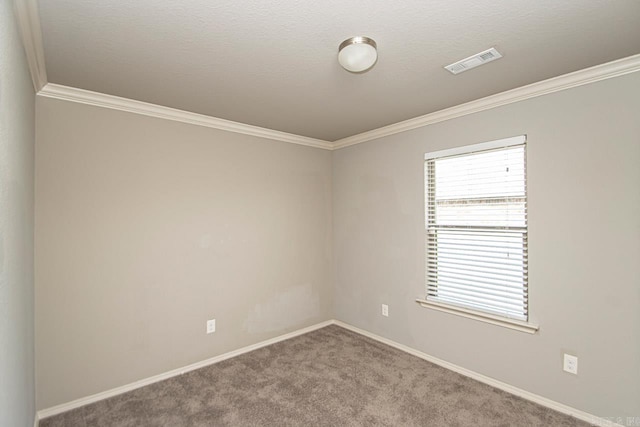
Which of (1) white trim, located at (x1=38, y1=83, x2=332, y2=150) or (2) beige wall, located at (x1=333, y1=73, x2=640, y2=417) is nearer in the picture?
(2) beige wall, located at (x1=333, y1=73, x2=640, y2=417)

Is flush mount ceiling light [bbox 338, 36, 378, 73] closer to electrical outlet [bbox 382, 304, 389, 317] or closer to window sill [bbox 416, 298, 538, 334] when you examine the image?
window sill [bbox 416, 298, 538, 334]

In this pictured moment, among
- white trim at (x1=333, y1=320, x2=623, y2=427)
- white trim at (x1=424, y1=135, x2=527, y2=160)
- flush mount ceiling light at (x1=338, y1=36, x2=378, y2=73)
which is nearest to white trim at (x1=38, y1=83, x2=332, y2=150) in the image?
white trim at (x1=424, y1=135, x2=527, y2=160)

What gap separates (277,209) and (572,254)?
2724 mm

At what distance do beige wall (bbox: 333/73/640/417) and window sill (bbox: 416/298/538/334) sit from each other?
49mm

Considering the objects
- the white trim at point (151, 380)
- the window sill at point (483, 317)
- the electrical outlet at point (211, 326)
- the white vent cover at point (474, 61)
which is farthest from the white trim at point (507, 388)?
the white vent cover at point (474, 61)

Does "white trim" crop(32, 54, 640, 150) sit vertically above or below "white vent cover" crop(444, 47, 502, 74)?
below

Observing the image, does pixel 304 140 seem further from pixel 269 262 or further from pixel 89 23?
pixel 89 23

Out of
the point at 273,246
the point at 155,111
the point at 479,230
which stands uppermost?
the point at 155,111

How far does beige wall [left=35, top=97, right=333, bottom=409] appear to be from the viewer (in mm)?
2357

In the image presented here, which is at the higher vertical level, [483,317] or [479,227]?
[479,227]

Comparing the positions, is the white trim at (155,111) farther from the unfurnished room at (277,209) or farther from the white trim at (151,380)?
the white trim at (151,380)

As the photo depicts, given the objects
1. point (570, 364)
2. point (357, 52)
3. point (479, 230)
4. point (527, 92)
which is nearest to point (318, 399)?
point (570, 364)

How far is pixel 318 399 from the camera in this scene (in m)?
2.47

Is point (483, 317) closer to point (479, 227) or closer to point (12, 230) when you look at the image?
point (479, 227)
